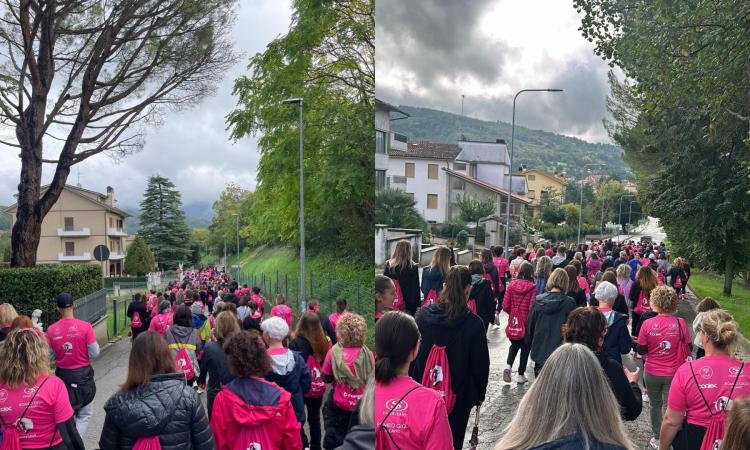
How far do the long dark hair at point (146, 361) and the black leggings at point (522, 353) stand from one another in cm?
155

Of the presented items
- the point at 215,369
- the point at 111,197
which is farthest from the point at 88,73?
the point at 215,369

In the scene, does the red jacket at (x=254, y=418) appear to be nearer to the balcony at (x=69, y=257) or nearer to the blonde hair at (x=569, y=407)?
the blonde hair at (x=569, y=407)

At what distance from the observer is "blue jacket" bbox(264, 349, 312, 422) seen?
3016 mm

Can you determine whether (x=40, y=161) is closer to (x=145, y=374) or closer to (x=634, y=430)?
(x=145, y=374)

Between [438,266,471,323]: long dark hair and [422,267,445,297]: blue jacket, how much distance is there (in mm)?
213

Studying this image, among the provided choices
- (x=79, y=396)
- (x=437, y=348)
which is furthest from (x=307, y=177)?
(x=79, y=396)

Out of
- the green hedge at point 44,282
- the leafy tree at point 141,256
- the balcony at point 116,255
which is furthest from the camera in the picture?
the green hedge at point 44,282

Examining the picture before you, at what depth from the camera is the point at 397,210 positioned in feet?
3.69

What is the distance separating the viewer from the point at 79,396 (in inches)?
144

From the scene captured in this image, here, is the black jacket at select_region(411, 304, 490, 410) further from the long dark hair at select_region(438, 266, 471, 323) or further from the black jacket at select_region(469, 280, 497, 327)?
the black jacket at select_region(469, 280, 497, 327)

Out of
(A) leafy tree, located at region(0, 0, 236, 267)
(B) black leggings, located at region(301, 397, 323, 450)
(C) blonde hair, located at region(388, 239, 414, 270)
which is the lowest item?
(B) black leggings, located at region(301, 397, 323, 450)

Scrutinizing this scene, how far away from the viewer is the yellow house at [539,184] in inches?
68.7

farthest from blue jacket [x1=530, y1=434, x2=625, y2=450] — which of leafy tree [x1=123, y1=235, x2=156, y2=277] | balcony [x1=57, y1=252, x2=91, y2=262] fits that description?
balcony [x1=57, y1=252, x2=91, y2=262]

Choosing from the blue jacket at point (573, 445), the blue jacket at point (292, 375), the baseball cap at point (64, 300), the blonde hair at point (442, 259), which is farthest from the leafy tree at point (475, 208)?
the baseball cap at point (64, 300)
